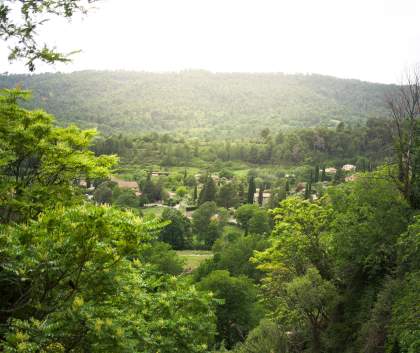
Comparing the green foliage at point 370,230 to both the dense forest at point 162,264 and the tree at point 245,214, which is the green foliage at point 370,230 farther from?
the tree at point 245,214

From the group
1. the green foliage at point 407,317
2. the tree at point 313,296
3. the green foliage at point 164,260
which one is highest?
the green foliage at point 407,317

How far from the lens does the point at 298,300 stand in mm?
16531

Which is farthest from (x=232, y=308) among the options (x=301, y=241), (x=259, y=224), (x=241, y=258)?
(x=259, y=224)

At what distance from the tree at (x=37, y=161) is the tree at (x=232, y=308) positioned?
55.8 feet

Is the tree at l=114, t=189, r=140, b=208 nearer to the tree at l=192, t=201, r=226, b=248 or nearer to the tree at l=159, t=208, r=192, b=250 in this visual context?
the tree at l=159, t=208, r=192, b=250

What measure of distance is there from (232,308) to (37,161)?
776 inches

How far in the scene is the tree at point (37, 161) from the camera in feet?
32.2

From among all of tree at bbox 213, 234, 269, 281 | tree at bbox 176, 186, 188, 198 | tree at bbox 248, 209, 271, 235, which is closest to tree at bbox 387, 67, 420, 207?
tree at bbox 213, 234, 269, 281

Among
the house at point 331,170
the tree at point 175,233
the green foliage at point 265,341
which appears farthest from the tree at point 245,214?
the green foliage at point 265,341

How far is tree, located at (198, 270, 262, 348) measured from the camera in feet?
88.0

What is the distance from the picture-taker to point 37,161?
11414mm

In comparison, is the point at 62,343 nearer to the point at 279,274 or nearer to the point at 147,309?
the point at 147,309

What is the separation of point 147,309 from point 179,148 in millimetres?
115062

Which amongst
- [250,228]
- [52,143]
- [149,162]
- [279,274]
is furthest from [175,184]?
[52,143]
